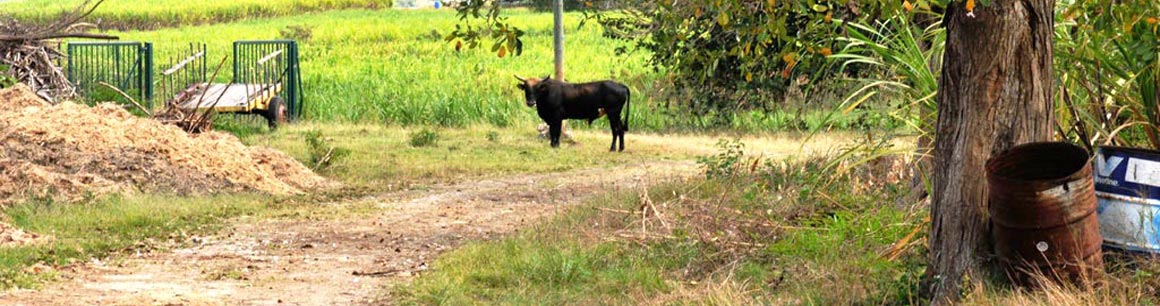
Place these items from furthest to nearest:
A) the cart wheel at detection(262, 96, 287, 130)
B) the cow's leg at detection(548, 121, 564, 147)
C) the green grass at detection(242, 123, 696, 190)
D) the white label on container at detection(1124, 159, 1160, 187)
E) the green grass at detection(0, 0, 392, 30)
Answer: the green grass at detection(0, 0, 392, 30)
the cart wheel at detection(262, 96, 287, 130)
the cow's leg at detection(548, 121, 564, 147)
the green grass at detection(242, 123, 696, 190)
the white label on container at detection(1124, 159, 1160, 187)

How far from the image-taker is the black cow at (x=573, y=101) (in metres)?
20.9

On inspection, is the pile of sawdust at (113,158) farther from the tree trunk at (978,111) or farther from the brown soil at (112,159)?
the tree trunk at (978,111)

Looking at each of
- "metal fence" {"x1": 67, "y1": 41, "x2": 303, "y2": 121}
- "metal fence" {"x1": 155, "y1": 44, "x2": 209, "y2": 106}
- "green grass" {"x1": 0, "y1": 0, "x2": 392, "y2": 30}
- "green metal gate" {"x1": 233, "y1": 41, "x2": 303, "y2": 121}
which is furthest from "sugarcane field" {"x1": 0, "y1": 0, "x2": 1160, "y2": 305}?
"green grass" {"x1": 0, "y1": 0, "x2": 392, "y2": 30}

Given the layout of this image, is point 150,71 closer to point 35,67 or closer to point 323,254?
point 35,67

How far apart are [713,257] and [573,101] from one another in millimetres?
12840

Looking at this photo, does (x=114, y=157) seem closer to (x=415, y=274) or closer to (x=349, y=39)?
(x=415, y=274)

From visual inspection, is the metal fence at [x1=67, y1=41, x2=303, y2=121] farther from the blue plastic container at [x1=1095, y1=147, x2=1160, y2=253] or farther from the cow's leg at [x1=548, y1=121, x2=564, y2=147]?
the blue plastic container at [x1=1095, y1=147, x2=1160, y2=253]

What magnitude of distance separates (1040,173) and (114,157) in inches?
375

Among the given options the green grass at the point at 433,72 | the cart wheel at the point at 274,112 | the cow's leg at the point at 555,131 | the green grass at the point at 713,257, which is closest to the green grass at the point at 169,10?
the green grass at the point at 433,72

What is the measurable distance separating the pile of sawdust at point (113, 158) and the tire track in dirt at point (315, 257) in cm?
152

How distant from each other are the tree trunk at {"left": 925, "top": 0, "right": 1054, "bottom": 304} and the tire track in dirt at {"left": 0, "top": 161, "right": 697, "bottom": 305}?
320 centimetres

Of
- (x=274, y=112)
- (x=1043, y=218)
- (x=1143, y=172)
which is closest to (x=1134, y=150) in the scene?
(x=1143, y=172)

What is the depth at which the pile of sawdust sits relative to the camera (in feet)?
42.8

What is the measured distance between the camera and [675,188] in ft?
38.8
